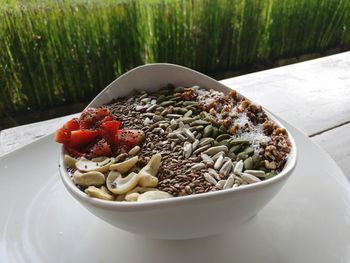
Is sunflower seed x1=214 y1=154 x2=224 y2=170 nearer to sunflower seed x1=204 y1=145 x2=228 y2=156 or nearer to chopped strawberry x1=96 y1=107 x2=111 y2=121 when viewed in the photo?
sunflower seed x1=204 y1=145 x2=228 y2=156

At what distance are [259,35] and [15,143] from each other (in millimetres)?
1408

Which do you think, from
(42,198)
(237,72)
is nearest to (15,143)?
(42,198)

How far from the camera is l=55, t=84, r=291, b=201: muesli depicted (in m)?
0.41

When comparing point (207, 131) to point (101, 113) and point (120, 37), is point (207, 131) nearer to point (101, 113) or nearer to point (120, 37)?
Result: point (101, 113)

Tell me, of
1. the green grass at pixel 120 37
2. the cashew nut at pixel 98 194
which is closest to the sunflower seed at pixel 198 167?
the cashew nut at pixel 98 194

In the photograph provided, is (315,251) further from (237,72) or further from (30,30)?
(237,72)

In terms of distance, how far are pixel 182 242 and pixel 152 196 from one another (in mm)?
82

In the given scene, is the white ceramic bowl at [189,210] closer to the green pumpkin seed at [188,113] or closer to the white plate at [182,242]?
the white plate at [182,242]

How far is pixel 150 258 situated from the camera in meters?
0.41

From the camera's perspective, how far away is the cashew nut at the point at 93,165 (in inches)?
17.4

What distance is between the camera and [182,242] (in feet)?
1.41

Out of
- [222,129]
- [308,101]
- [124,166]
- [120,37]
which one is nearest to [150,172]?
[124,166]

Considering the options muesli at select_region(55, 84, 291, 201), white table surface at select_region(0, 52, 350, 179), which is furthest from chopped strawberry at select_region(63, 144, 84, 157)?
white table surface at select_region(0, 52, 350, 179)

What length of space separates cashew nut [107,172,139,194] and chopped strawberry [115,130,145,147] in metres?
0.07
